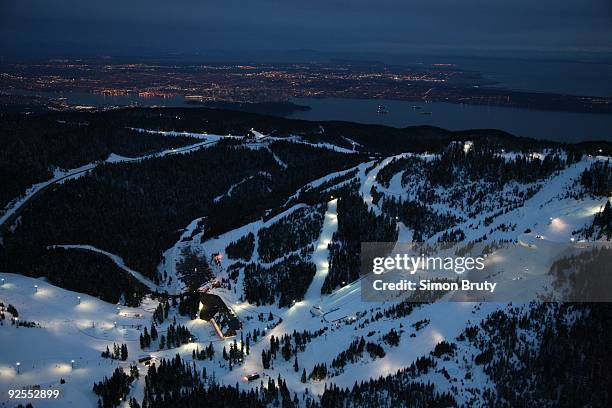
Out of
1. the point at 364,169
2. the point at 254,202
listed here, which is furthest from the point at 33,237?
the point at 364,169

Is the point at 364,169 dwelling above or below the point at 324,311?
above

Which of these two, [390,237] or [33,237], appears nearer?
[390,237]

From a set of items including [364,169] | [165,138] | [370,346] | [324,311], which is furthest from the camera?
[165,138]

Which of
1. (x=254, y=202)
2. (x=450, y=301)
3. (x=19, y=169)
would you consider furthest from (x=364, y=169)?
(x=19, y=169)

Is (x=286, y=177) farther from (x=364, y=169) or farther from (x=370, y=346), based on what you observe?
(x=370, y=346)

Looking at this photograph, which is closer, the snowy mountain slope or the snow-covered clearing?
the snowy mountain slope

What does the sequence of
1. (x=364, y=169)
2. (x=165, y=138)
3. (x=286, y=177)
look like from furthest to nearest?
(x=165, y=138), (x=286, y=177), (x=364, y=169)

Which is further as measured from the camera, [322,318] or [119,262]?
[119,262]

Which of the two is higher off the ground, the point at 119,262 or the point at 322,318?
the point at 322,318

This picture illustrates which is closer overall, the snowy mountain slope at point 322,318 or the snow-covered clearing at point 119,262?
the snowy mountain slope at point 322,318

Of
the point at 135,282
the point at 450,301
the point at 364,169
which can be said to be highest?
the point at 364,169
